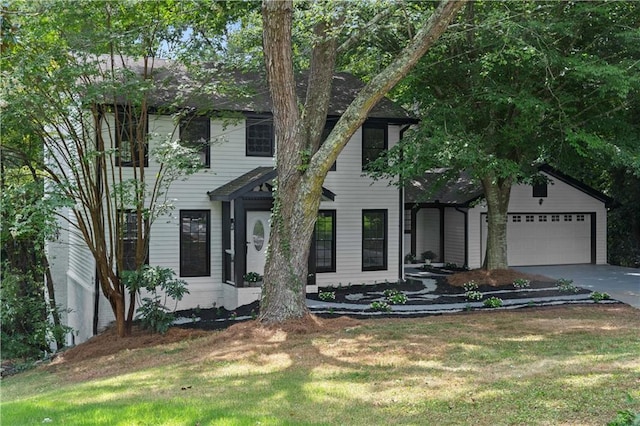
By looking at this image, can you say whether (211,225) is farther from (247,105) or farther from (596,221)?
(596,221)

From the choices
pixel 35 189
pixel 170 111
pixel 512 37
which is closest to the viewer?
pixel 35 189

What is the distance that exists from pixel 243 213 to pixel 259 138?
2.53m

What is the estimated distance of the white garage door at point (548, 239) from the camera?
23.3m

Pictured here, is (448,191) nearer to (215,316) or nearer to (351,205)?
(351,205)

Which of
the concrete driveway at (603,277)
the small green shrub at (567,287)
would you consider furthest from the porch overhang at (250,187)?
the concrete driveway at (603,277)

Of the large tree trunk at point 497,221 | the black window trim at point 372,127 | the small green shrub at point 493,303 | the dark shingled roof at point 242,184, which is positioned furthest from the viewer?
the large tree trunk at point 497,221

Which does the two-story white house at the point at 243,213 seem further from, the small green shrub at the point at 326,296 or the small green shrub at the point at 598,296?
the small green shrub at the point at 598,296

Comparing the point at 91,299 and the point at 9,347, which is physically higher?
the point at 91,299

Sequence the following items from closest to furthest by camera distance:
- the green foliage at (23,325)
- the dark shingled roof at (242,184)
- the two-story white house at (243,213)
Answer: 1. the dark shingled roof at (242,184)
2. the two-story white house at (243,213)
3. the green foliage at (23,325)

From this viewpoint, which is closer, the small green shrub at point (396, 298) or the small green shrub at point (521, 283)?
the small green shrub at point (396, 298)

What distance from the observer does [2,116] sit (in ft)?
39.0

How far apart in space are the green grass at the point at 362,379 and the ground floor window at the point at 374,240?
21.1 ft

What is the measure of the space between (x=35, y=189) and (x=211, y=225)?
6.03m

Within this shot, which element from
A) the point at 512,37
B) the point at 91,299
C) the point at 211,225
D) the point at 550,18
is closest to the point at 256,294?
the point at 211,225
